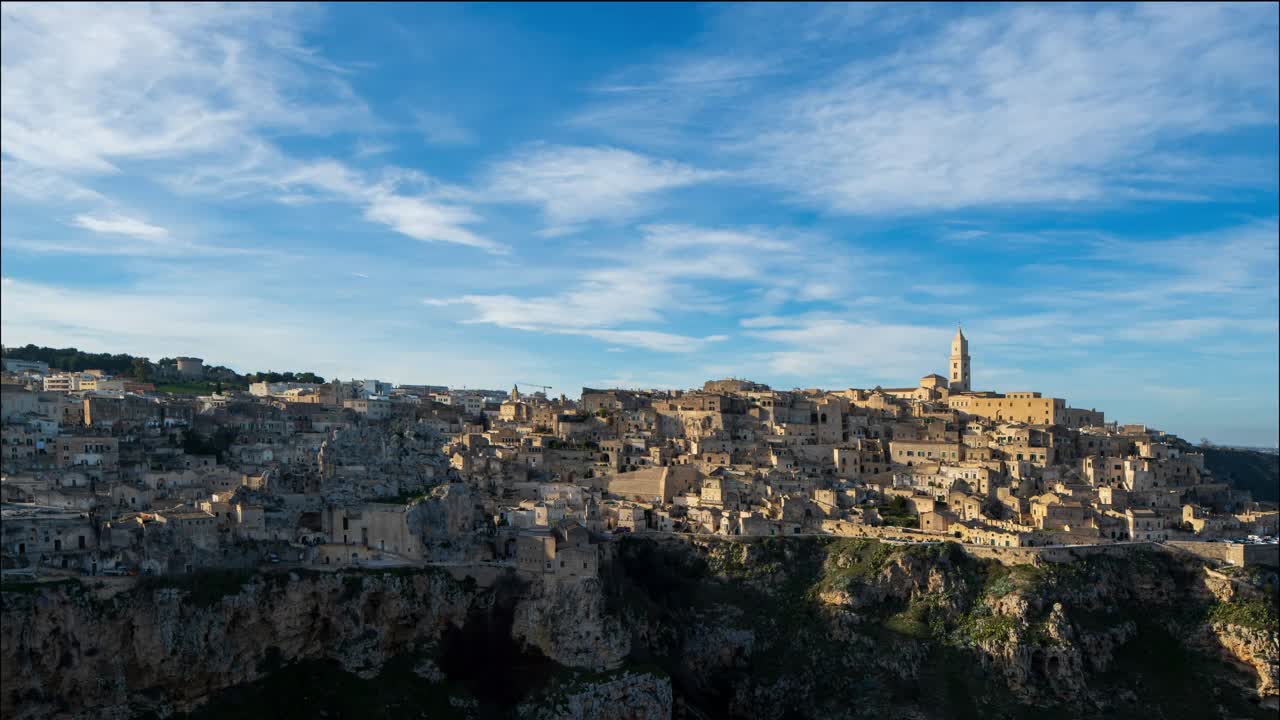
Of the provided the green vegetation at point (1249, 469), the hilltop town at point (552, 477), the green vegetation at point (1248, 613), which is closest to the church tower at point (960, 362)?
the hilltop town at point (552, 477)


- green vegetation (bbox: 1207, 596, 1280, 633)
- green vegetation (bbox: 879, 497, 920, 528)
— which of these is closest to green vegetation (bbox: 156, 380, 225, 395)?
green vegetation (bbox: 879, 497, 920, 528)

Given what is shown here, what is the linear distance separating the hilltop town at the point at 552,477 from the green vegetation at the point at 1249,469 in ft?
95.8

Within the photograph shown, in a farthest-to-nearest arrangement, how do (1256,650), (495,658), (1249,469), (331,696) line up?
(1249,469) < (1256,650) < (495,658) < (331,696)

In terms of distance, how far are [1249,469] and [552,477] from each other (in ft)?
273

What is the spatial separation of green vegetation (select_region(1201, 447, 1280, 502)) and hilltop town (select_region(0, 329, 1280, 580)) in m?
29.2

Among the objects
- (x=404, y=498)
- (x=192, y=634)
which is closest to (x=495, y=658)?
(x=404, y=498)

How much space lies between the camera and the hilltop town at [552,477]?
45906 mm

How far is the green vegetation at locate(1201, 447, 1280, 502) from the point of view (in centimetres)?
10250

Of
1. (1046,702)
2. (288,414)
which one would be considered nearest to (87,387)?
(288,414)

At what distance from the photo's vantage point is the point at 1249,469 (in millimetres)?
112062

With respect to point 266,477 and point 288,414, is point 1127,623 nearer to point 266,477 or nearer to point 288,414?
point 266,477

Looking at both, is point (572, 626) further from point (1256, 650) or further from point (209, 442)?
point (1256, 650)

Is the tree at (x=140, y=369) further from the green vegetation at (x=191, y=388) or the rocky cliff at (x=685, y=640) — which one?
the rocky cliff at (x=685, y=640)

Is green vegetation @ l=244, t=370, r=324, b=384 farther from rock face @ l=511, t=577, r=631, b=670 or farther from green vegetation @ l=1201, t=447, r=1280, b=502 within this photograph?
green vegetation @ l=1201, t=447, r=1280, b=502
